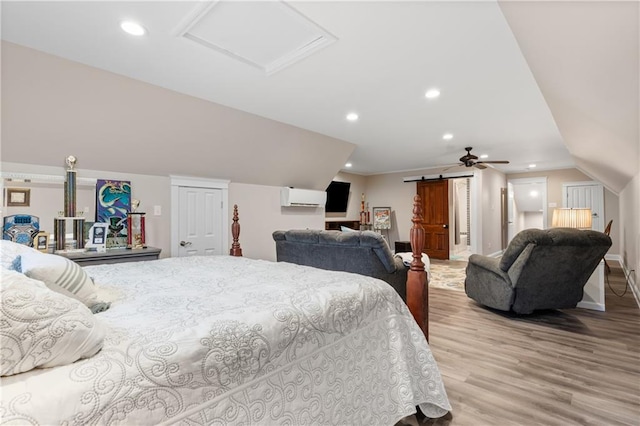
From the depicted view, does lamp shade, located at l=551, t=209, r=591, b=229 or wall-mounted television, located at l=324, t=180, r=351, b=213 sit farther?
wall-mounted television, located at l=324, t=180, r=351, b=213

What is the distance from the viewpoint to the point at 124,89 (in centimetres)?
304

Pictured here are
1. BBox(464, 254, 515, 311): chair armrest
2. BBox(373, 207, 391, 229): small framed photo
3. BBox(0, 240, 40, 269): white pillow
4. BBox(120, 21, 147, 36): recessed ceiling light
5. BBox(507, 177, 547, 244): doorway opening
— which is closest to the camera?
BBox(0, 240, 40, 269): white pillow

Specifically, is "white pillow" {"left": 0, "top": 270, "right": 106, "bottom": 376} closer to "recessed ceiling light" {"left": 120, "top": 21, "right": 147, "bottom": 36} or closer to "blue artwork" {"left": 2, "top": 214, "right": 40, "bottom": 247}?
"recessed ceiling light" {"left": 120, "top": 21, "right": 147, "bottom": 36}

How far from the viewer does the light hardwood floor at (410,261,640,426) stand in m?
1.87

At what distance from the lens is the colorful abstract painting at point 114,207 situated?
363 centimetres

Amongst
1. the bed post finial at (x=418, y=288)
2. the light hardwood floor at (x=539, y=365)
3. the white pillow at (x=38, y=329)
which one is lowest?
the light hardwood floor at (x=539, y=365)

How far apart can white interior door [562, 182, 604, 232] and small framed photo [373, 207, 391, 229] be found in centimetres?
472

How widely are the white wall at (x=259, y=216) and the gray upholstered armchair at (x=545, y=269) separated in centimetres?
353

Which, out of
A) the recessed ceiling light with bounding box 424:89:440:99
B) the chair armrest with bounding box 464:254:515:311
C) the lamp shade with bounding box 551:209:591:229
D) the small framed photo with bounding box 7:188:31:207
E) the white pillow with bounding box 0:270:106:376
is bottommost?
the chair armrest with bounding box 464:254:515:311

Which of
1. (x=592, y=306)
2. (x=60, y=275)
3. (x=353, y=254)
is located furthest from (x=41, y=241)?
(x=592, y=306)

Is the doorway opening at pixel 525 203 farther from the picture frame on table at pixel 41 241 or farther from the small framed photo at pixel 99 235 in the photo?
the picture frame on table at pixel 41 241

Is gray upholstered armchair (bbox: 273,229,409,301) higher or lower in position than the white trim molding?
lower

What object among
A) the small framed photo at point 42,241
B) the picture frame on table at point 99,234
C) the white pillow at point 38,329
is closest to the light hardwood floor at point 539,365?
the white pillow at point 38,329

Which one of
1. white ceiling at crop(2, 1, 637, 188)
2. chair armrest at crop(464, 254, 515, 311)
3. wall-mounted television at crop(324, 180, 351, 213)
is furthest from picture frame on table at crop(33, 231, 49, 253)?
wall-mounted television at crop(324, 180, 351, 213)
